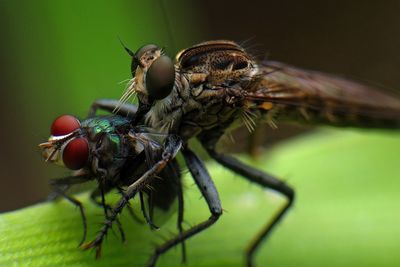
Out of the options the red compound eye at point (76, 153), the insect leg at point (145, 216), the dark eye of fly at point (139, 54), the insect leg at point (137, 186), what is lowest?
the insect leg at point (145, 216)

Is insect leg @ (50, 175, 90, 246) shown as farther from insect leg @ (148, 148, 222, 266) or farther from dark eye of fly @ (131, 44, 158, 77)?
dark eye of fly @ (131, 44, 158, 77)

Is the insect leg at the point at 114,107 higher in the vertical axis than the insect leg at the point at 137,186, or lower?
higher

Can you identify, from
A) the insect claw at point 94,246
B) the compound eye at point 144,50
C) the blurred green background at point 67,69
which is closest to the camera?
the insect claw at point 94,246

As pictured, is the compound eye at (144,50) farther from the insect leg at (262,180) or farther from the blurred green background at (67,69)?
the insect leg at (262,180)

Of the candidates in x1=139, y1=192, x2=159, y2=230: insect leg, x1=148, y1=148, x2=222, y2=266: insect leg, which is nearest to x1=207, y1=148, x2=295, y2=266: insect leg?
x1=148, y1=148, x2=222, y2=266: insect leg

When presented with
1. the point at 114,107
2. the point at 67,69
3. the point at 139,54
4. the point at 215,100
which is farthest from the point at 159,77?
the point at 67,69

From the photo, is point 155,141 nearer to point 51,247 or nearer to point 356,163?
point 51,247

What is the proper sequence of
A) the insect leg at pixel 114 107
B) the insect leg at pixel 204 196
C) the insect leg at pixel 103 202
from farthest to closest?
1. the insect leg at pixel 114 107
2. the insect leg at pixel 204 196
3. the insect leg at pixel 103 202

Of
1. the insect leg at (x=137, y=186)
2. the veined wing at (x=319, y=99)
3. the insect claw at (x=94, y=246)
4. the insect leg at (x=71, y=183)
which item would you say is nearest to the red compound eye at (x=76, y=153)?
the insect leg at (x=71, y=183)

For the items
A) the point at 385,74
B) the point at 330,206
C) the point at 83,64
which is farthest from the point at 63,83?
the point at 385,74
